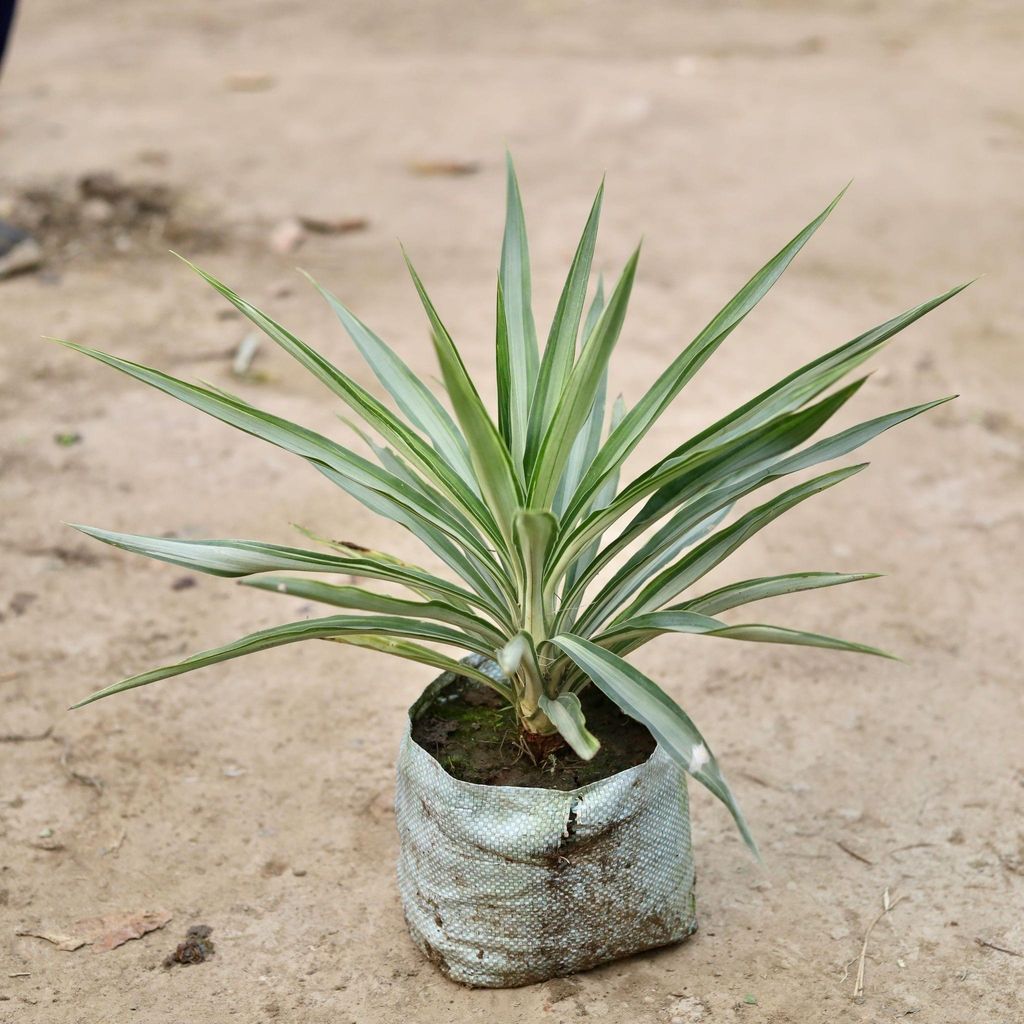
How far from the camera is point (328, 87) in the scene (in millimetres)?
6449

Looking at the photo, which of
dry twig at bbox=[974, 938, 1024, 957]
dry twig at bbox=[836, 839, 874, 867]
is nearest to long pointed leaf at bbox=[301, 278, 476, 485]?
dry twig at bbox=[836, 839, 874, 867]

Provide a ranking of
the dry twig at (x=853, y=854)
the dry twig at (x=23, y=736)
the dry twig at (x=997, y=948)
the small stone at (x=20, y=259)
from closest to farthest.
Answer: the dry twig at (x=997, y=948)
the dry twig at (x=853, y=854)
the dry twig at (x=23, y=736)
the small stone at (x=20, y=259)

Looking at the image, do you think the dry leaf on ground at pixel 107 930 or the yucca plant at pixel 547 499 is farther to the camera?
the dry leaf on ground at pixel 107 930

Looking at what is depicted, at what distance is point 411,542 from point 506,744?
131cm

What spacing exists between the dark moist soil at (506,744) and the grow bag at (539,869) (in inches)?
3.0

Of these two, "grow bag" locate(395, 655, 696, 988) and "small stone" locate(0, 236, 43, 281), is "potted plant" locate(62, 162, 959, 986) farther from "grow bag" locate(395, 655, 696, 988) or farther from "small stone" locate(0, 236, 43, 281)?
"small stone" locate(0, 236, 43, 281)

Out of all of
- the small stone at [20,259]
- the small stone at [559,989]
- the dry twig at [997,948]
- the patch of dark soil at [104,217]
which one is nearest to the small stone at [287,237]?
the patch of dark soil at [104,217]

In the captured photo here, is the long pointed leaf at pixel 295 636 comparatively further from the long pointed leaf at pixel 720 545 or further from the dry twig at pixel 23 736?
the dry twig at pixel 23 736

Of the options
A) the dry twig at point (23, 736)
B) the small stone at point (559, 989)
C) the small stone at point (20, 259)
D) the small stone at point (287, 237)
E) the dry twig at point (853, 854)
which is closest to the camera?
the small stone at point (559, 989)

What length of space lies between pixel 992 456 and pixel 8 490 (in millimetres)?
2769

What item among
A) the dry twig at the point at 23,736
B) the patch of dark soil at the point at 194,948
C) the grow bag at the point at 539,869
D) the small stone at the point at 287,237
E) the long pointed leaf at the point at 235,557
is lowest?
the small stone at the point at 287,237

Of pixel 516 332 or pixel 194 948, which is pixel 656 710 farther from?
pixel 194 948

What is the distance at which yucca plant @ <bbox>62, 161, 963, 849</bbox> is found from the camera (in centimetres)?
167

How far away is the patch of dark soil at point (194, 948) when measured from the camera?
2.06 metres
